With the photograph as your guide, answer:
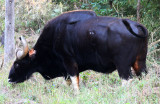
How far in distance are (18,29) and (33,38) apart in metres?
1.94

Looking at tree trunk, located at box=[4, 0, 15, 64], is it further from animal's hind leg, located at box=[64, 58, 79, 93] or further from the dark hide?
animal's hind leg, located at box=[64, 58, 79, 93]

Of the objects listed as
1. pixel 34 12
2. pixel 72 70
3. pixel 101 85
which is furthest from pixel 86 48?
pixel 34 12

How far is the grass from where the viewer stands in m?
5.26

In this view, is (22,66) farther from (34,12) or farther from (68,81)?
(34,12)

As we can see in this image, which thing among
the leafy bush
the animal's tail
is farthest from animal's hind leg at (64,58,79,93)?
the leafy bush

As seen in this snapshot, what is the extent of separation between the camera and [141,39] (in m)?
6.04

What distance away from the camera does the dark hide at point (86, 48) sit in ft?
19.6

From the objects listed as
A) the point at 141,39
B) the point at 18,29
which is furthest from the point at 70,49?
the point at 18,29

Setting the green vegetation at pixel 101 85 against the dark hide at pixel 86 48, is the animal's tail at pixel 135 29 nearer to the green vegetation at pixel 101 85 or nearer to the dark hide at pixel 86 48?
the dark hide at pixel 86 48

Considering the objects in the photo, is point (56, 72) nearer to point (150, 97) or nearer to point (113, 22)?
point (113, 22)

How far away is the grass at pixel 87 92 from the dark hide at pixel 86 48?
304 mm

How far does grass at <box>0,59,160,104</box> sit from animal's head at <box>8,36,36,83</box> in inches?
8.3

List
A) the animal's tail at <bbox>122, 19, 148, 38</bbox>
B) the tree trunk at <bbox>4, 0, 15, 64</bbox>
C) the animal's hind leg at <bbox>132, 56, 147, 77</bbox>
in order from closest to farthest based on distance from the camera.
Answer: the animal's tail at <bbox>122, 19, 148, 38</bbox> < the animal's hind leg at <bbox>132, 56, 147, 77</bbox> < the tree trunk at <bbox>4, 0, 15, 64</bbox>

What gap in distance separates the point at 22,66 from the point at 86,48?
1848mm
